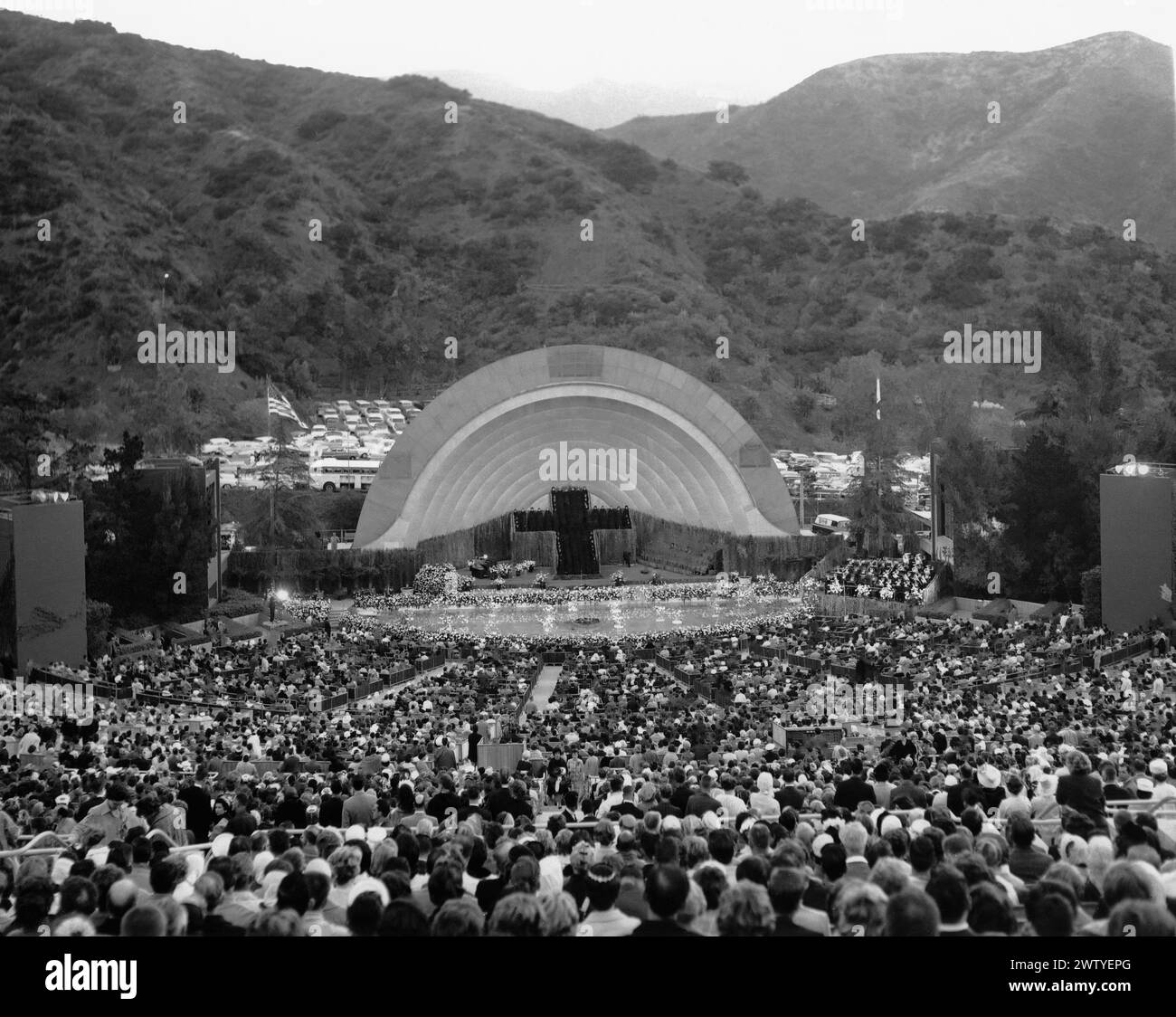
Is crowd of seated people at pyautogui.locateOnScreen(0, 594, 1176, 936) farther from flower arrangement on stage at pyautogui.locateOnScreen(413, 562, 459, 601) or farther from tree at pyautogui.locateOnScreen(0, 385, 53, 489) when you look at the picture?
tree at pyautogui.locateOnScreen(0, 385, 53, 489)

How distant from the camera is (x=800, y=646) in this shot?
97.0ft

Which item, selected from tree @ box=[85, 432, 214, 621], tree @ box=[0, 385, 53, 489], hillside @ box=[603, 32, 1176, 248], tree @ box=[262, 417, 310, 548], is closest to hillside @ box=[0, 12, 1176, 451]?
hillside @ box=[603, 32, 1176, 248]

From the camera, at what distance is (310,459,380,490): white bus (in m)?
65.6

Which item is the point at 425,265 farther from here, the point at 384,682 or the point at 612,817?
the point at 612,817

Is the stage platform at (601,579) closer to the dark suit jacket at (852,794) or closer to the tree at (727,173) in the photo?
the dark suit jacket at (852,794)

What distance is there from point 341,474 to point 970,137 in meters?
93.8

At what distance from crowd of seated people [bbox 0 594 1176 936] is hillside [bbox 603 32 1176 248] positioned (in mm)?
95598

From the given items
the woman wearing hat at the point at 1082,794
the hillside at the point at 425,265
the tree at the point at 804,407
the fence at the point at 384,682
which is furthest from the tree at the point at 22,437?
the tree at the point at 804,407

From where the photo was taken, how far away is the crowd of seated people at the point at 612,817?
606 centimetres

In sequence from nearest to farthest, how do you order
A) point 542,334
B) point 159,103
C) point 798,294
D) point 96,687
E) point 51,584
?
point 96,687 → point 51,584 → point 542,334 → point 798,294 → point 159,103

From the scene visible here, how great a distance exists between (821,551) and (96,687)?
84.5ft

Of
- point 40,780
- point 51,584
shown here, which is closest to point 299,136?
point 51,584

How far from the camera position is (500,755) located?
17.5m
